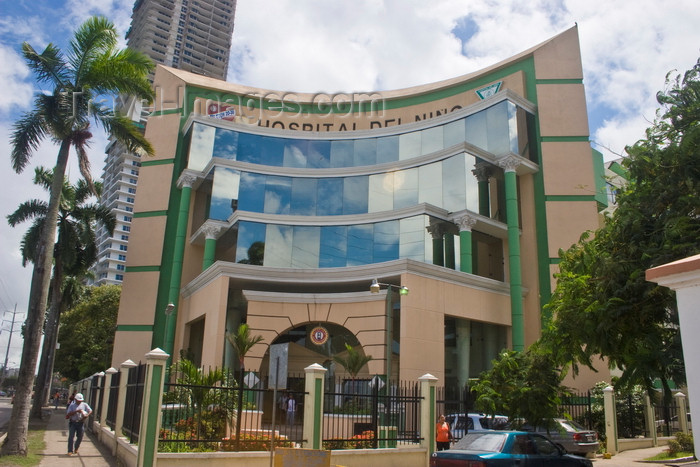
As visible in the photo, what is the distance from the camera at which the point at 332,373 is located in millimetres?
30750

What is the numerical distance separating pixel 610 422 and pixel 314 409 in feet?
44.4

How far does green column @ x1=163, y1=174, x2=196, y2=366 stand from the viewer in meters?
35.3

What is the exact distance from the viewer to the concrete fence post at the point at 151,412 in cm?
1202

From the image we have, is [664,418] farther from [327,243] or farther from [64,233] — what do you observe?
[64,233]

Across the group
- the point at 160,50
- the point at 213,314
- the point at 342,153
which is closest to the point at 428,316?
the point at 213,314

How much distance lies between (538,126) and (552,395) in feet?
73.4

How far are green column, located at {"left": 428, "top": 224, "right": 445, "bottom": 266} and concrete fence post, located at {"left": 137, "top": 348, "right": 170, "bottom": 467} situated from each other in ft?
67.0

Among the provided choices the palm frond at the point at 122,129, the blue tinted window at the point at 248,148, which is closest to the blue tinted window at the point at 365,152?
the blue tinted window at the point at 248,148

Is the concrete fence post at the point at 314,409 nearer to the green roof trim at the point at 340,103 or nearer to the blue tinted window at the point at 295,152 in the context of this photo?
the blue tinted window at the point at 295,152

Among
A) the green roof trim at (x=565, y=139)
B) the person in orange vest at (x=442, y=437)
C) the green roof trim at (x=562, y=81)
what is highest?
the green roof trim at (x=562, y=81)

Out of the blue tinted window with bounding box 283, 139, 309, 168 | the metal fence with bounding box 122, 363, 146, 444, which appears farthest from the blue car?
the blue tinted window with bounding box 283, 139, 309, 168

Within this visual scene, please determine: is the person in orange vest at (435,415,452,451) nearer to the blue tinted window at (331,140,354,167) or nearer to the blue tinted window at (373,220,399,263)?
the blue tinted window at (373,220,399,263)

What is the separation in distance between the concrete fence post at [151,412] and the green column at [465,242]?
68.8ft

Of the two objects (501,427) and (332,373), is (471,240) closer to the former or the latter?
(332,373)
